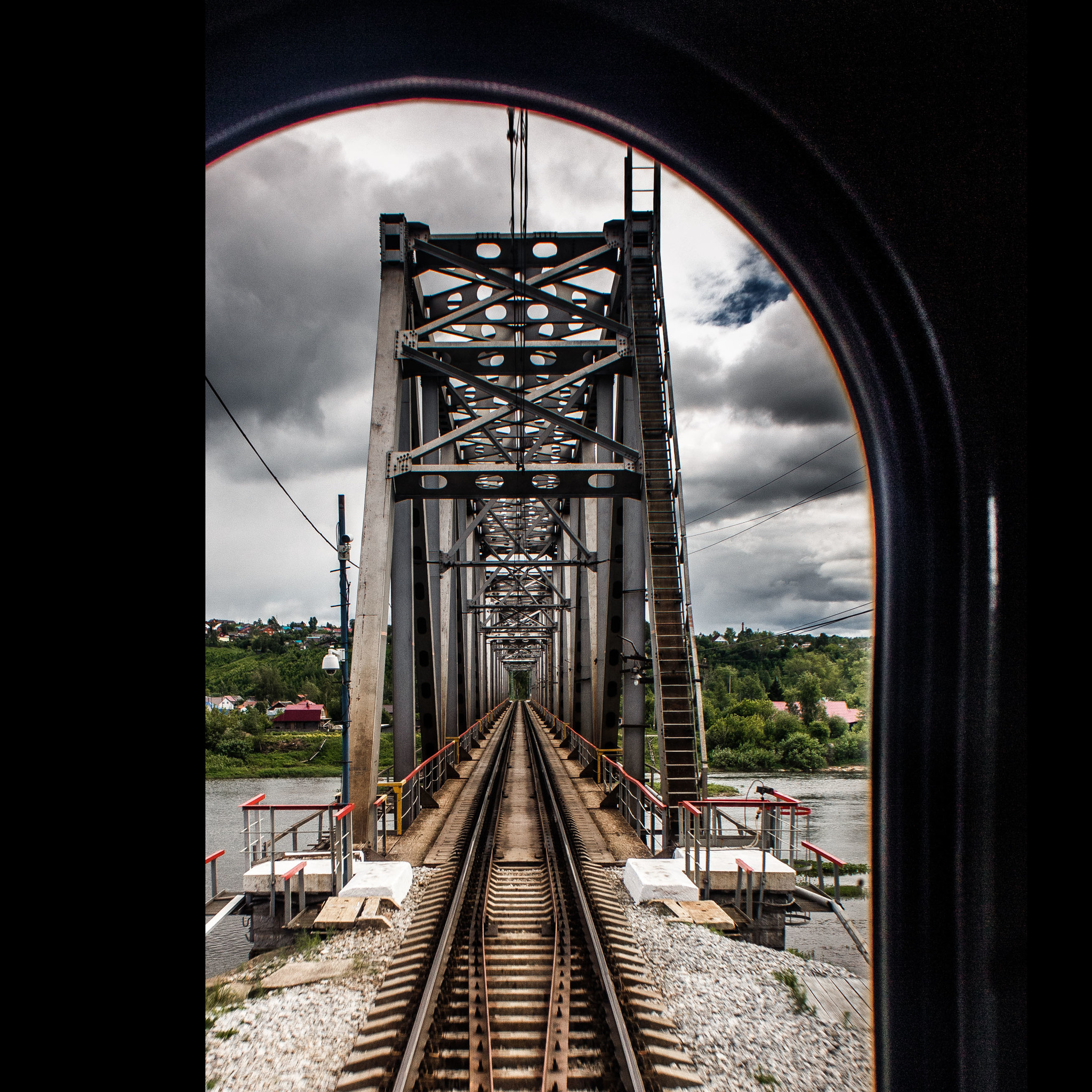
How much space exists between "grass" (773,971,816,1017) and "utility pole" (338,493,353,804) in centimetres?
625

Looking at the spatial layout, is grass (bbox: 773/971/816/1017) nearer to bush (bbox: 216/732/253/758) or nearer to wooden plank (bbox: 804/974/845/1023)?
wooden plank (bbox: 804/974/845/1023)

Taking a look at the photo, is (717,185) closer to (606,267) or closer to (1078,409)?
(1078,409)

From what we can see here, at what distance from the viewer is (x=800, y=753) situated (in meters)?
45.7

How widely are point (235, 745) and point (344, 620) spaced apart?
40.7 meters

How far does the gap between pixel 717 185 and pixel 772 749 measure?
50756 mm

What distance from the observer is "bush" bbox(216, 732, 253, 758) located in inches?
1755

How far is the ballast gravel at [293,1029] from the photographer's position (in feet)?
13.2

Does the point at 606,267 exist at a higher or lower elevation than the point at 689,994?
higher

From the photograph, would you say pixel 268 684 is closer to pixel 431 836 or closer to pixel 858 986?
pixel 431 836

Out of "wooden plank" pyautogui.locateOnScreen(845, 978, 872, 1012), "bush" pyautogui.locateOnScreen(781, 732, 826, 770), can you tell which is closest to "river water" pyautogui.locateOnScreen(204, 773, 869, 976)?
"wooden plank" pyautogui.locateOnScreen(845, 978, 872, 1012)

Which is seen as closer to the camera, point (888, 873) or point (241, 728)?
point (888, 873)
